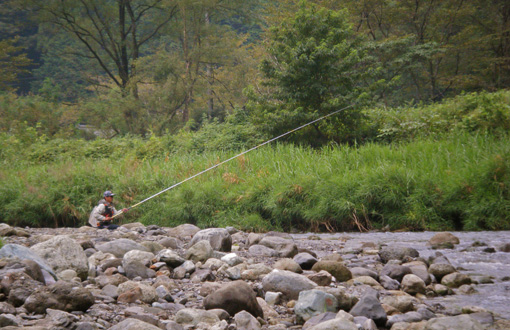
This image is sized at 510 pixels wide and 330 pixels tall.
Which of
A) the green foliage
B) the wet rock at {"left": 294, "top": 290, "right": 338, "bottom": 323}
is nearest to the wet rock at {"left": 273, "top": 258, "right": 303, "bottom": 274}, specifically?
the wet rock at {"left": 294, "top": 290, "right": 338, "bottom": 323}

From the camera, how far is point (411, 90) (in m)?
22.5

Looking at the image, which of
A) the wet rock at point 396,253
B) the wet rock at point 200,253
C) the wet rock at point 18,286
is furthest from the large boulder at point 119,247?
the wet rock at point 396,253

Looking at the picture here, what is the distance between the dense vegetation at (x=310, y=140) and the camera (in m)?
7.15

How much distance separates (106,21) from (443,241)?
71.0 feet

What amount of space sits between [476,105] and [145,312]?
371 inches

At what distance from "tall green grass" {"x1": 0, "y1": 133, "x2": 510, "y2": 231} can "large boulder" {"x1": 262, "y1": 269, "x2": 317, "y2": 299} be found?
3573mm

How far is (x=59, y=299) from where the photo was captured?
9.21ft

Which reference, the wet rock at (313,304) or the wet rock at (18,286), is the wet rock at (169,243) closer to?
the wet rock at (18,286)

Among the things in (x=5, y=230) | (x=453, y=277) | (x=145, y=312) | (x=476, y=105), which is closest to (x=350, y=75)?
(x=476, y=105)

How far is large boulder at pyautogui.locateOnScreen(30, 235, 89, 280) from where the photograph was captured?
12.4 ft

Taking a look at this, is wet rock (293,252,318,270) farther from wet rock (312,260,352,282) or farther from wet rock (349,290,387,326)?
wet rock (349,290,387,326)

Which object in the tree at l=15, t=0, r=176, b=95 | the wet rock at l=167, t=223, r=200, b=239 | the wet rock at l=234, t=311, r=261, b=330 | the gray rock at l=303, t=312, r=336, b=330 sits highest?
the tree at l=15, t=0, r=176, b=95

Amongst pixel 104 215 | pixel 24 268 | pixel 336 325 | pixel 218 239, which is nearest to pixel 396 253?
pixel 218 239

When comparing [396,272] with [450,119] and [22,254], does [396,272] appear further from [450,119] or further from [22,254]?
[450,119]
